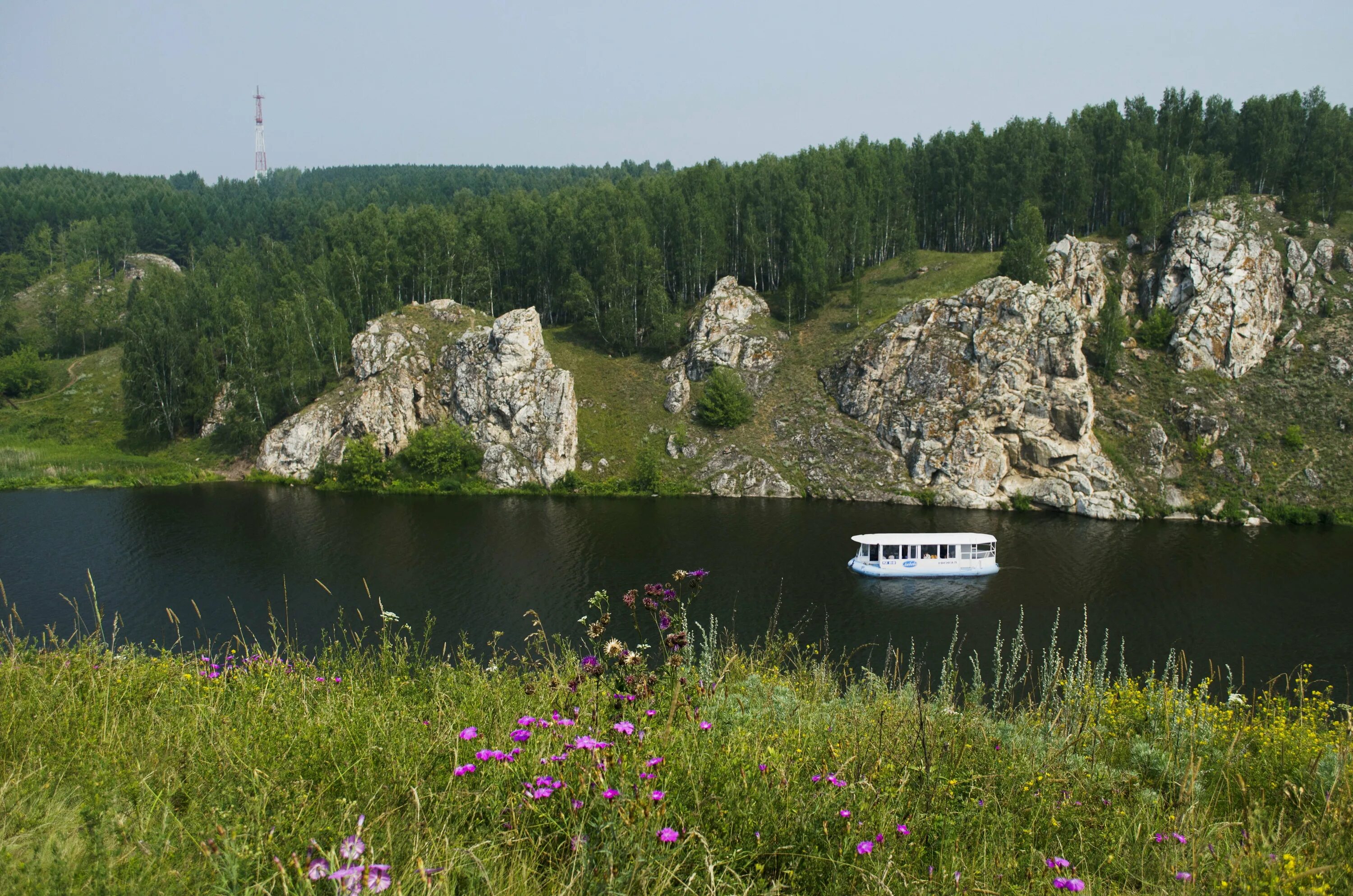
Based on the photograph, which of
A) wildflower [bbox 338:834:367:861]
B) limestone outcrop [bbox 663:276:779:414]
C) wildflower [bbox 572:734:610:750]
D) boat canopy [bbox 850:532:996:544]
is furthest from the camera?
limestone outcrop [bbox 663:276:779:414]

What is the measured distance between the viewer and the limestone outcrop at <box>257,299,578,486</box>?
50.9m

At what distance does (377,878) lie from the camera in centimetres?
260

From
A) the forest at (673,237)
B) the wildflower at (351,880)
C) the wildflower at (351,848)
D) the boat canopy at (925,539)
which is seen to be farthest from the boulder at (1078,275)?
the wildflower at (351,880)

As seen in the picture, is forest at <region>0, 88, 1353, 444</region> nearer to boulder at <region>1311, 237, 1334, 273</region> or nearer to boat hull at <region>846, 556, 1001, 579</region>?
boulder at <region>1311, 237, 1334, 273</region>

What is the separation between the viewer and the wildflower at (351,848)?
2730 millimetres

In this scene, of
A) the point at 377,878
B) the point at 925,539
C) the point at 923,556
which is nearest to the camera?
the point at 377,878

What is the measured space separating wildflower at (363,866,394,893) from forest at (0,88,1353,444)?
187ft

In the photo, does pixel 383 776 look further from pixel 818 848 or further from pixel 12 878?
pixel 818 848

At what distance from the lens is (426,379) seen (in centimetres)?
5453

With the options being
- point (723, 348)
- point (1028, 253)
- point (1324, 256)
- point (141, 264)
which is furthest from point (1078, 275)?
point (141, 264)

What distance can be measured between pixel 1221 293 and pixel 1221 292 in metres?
0.03

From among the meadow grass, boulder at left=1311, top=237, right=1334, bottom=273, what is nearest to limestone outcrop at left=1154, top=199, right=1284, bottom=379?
boulder at left=1311, top=237, right=1334, bottom=273

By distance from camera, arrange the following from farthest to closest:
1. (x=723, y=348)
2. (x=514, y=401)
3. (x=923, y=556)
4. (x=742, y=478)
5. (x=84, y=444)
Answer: (x=84, y=444) → (x=723, y=348) → (x=514, y=401) → (x=742, y=478) → (x=923, y=556)

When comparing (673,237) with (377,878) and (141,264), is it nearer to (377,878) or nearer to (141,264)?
(377,878)
